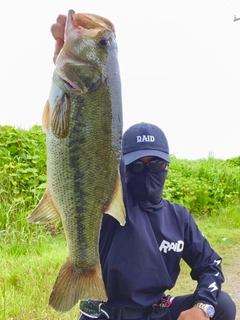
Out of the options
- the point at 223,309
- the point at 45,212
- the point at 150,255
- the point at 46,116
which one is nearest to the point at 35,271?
the point at 150,255

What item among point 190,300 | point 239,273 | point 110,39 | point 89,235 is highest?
point 110,39

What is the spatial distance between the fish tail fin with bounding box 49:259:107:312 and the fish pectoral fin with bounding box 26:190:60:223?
27 cm

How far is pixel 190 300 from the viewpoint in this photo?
9.07 ft

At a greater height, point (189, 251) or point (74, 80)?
point (74, 80)

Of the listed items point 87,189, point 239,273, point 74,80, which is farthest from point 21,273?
point 239,273

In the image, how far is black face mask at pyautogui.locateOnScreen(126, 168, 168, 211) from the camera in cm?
261

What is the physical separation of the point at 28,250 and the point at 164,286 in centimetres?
278

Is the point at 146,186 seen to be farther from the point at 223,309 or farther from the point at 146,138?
the point at 223,309

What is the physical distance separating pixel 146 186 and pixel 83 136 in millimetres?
999

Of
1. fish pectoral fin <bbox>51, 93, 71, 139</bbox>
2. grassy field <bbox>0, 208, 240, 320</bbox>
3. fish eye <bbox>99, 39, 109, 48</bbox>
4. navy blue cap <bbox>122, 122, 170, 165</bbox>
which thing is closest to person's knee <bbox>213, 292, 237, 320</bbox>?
navy blue cap <bbox>122, 122, 170, 165</bbox>

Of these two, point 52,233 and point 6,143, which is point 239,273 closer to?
point 52,233

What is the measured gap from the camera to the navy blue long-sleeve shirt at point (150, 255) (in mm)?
2488

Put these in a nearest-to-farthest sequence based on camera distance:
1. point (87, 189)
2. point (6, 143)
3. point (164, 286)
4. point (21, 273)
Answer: point (87, 189)
point (164, 286)
point (21, 273)
point (6, 143)

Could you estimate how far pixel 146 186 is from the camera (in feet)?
8.55
